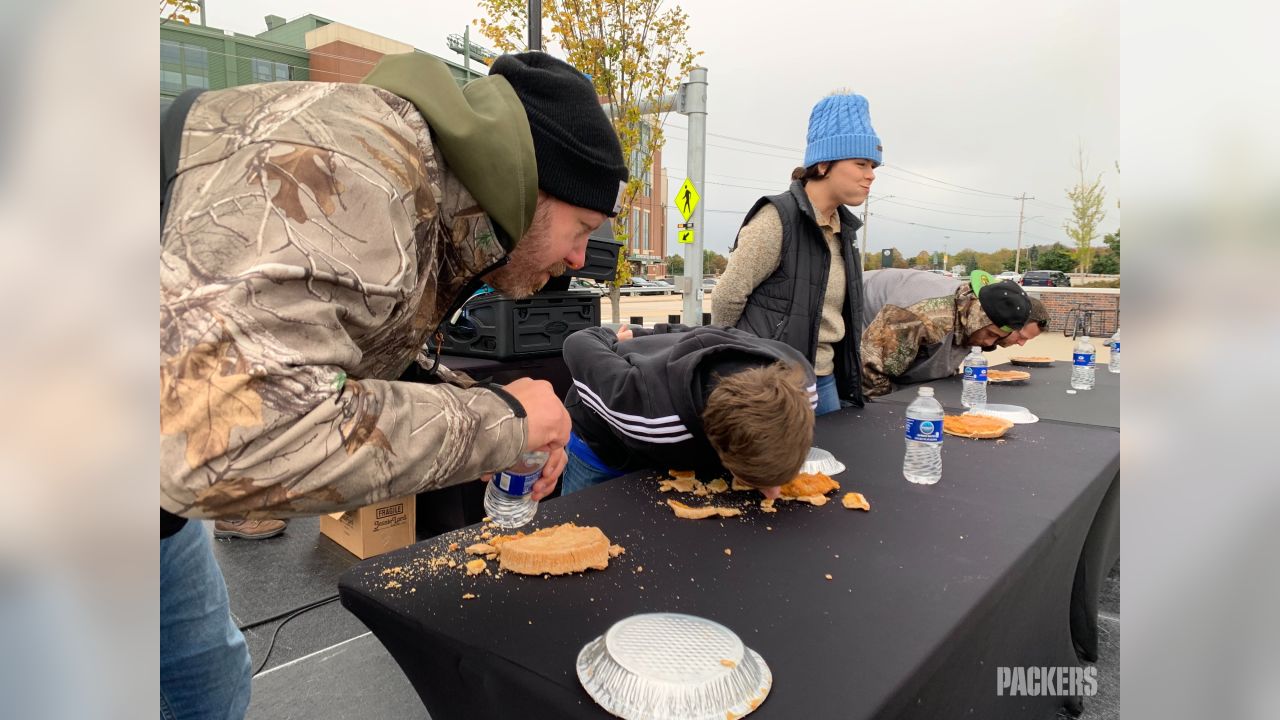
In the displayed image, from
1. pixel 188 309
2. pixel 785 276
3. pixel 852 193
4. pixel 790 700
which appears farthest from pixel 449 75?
pixel 852 193

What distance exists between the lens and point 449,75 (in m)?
1.03

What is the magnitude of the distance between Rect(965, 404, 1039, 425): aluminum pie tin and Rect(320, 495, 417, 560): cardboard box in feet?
8.36

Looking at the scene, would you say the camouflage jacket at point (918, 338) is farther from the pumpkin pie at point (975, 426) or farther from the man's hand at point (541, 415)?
the man's hand at point (541, 415)

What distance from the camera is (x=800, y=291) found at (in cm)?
295

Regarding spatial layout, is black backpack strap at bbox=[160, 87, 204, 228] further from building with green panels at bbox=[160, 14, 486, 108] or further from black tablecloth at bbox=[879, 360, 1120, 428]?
black tablecloth at bbox=[879, 360, 1120, 428]

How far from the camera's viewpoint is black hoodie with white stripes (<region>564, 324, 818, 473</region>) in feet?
5.57

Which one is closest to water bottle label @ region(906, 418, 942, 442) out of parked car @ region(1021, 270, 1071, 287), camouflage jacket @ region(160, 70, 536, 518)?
camouflage jacket @ region(160, 70, 536, 518)

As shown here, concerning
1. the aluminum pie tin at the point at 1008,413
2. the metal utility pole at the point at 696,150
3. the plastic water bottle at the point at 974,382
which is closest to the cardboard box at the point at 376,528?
the aluminum pie tin at the point at 1008,413

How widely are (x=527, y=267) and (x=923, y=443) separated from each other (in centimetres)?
126

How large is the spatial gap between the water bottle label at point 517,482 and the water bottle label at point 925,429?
109 cm

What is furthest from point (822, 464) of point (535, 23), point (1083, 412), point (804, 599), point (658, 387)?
point (535, 23)

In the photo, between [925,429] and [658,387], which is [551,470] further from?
[925,429]

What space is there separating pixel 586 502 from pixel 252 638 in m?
1.75
